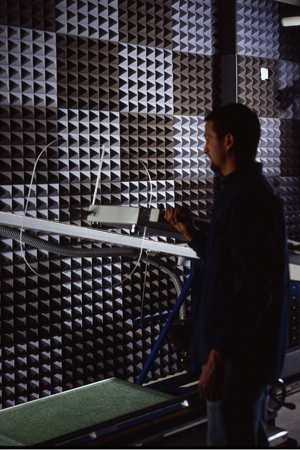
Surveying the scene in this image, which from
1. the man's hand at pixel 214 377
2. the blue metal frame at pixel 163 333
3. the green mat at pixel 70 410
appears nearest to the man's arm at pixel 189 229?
the man's hand at pixel 214 377

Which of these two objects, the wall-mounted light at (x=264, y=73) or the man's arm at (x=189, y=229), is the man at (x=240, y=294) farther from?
the wall-mounted light at (x=264, y=73)

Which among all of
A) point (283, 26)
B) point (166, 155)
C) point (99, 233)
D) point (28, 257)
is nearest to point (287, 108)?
point (283, 26)

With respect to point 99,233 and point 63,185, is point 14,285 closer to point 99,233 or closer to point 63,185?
point 63,185

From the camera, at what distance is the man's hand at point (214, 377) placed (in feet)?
4.47

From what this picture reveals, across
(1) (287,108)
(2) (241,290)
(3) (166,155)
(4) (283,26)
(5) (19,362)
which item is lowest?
(5) (19,362)

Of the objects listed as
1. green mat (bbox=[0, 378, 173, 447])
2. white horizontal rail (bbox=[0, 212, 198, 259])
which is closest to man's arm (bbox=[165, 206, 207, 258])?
white horizontal rail (bbox=[0, 212, 198, 259])

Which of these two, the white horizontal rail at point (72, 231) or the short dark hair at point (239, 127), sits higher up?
the short dark hair at point (239, 127)

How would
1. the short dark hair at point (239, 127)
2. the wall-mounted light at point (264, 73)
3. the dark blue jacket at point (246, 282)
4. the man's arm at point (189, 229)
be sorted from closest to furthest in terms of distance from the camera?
the dark blue jacket at point (246, 282), the short dark hair at point (239, 127), the man's arm at point (189, 229), the wall-mounted light at point (264, 73)

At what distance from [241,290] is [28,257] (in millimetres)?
2435

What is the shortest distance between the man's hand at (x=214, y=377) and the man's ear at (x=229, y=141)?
21.9 inches

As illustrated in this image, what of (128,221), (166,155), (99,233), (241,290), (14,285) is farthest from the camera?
(166,155)

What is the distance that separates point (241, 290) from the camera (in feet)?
4.44

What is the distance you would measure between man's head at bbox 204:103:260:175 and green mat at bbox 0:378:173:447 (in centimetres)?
154

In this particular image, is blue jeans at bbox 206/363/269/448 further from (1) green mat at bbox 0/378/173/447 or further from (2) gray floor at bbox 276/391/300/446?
(2) gray floor at bbox 276/391/300/446
